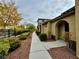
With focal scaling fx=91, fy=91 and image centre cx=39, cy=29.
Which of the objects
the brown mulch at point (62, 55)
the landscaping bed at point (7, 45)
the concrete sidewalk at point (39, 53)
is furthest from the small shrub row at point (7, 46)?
the brown mulch at point (62, 55)

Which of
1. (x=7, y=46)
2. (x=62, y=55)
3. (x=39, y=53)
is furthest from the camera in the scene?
(x=39, y=53)

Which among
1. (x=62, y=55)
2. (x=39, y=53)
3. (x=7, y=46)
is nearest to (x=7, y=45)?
(x=7, y=46)

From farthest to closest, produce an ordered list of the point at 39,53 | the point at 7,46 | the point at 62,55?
the point at 39,53
the point at 7,46
the point at 62,55

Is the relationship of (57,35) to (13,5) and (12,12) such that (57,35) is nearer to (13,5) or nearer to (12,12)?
(12,12)

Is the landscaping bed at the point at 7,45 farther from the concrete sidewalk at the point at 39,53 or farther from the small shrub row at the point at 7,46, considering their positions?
the concrete sidewalk at the point at 39,53

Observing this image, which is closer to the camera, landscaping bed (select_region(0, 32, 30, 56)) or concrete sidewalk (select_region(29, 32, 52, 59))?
landscaping bed (select_region(0, 32, 30, 56))

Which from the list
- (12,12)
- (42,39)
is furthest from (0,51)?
(12,12)

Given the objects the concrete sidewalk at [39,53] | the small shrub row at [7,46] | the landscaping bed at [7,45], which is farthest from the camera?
the concrete sidewalk at [39,53]

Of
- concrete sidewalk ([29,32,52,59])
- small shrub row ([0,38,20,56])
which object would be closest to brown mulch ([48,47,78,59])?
concrete sidewalk ([29,32,52,59])

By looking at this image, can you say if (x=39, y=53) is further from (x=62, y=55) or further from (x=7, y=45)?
(x=7, y=45)

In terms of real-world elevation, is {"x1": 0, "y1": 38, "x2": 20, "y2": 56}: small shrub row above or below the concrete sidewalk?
above

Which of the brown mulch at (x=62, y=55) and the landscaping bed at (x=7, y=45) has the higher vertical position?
the landscaping bed at (x=7, y=45)

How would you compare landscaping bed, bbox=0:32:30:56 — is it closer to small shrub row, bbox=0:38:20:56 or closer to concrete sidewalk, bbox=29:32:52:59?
small shrub row, bbox=0:38:20:56

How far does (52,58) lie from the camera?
6.62 metres
